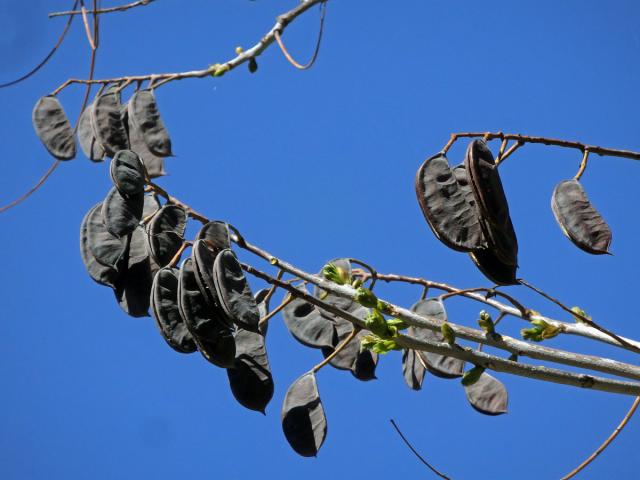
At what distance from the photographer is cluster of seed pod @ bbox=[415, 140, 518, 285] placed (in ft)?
6.60

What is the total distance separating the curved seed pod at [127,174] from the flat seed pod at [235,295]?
0.46 m

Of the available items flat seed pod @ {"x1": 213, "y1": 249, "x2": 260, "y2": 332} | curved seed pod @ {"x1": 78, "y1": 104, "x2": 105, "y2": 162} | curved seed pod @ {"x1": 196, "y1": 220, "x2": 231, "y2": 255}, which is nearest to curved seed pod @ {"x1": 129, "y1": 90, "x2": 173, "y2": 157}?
curved seed pod @ {"x1": 78, "y1": 104, "x2": 105, "y2": 162}

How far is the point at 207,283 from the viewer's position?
207 centimetres

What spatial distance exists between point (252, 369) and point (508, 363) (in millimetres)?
726

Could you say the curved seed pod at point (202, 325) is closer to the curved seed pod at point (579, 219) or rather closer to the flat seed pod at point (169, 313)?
the flat seed pod at point (169, 313)

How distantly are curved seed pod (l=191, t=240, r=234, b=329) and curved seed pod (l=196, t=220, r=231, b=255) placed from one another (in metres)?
0.11

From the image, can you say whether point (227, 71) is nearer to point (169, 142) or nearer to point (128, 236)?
point (169, 142)

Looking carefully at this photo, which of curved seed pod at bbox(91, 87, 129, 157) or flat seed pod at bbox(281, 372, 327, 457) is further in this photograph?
curved seed pod at bbox(91, 87, 129, 157)

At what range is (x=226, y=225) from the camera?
2.31 m

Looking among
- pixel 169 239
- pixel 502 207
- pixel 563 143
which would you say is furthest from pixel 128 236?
pixel 563 143

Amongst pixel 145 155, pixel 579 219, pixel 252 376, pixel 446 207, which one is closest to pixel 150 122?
pixel 145 155

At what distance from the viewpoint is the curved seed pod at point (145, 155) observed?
3258 millimetres

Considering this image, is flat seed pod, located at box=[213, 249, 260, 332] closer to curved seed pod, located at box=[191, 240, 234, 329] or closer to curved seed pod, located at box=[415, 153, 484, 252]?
curved seed pod, located at box=[191, 240, 234, 329]

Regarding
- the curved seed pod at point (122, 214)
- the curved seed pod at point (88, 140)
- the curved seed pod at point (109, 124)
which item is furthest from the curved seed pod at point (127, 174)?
the curved seed pod at point (88, 140)
